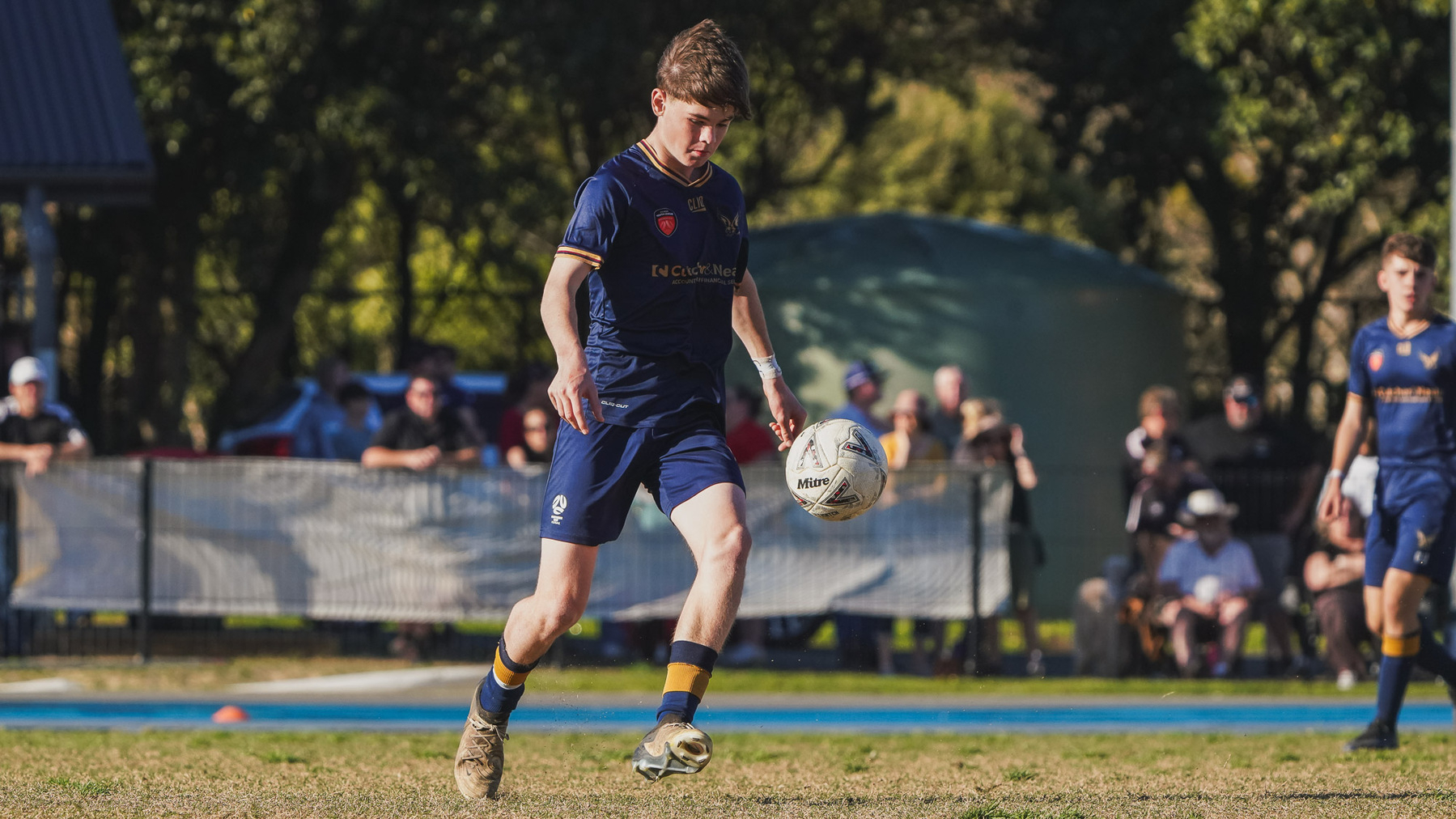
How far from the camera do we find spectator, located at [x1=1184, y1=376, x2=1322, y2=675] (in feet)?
42.3

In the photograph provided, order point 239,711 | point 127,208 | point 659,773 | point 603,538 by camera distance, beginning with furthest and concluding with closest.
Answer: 1. point 127,208
2. point 239,711
3. point 603,538
4. point 659,773

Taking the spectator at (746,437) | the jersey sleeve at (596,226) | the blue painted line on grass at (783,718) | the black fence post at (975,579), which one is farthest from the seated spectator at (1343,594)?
the jersey sleeve at (596,226)

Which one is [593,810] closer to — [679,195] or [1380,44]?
[679,195]

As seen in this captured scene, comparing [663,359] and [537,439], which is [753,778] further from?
[537,439]

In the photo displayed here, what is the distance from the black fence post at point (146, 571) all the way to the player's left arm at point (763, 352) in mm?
7654

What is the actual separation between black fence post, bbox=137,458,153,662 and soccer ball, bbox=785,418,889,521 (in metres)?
7.87

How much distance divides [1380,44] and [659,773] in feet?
49.1

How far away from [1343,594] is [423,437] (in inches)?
251

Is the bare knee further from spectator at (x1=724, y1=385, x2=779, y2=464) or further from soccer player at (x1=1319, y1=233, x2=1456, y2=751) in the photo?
spectator at (x1=724, y1=385, x2=779, y2=464)

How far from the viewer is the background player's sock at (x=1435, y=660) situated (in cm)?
833

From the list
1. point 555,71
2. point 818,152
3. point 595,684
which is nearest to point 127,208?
point 555,71

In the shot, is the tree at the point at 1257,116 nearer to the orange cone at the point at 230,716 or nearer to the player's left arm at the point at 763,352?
the orange cone at the point at 230,716

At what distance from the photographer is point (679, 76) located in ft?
18.8

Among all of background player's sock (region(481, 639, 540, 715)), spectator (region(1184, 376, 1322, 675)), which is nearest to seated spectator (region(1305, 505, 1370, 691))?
spectator (region(1184, 376, 1322, 675))
